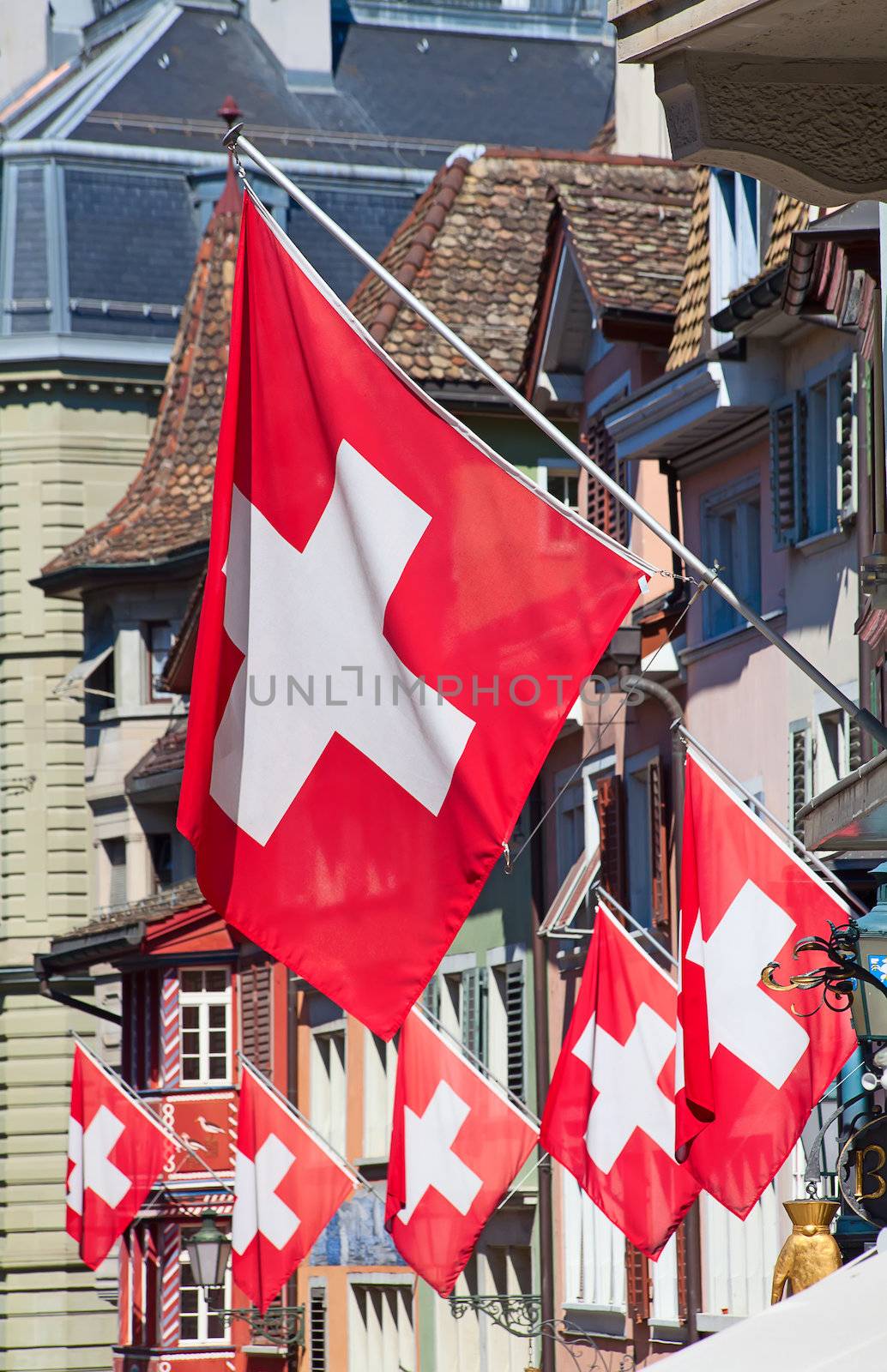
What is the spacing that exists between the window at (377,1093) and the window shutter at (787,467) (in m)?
13.4

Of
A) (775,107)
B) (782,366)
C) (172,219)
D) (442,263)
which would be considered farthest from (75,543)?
(775,107)

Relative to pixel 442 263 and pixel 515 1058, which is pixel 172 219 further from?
pixel 515 1058

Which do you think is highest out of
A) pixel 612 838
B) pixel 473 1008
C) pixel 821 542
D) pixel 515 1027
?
pixel 821 542

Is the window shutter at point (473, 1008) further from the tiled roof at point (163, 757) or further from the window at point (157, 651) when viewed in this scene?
the window at point (157, 651)

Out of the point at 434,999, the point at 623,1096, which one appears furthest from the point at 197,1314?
the point at 623,1096

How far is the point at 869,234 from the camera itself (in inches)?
666

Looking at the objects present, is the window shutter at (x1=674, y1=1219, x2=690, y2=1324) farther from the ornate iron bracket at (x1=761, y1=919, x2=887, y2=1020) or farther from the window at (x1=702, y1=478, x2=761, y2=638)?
the ornate iron bracket at (x1=761, y1=919, x2=887, y2=1020)

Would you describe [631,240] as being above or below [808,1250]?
above

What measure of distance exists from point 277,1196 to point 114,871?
2190 cm

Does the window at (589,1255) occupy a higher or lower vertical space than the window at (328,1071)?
lower

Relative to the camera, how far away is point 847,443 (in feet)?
69.7

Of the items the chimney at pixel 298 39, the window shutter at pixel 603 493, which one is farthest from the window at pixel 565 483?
the chimney at pixel 298 39

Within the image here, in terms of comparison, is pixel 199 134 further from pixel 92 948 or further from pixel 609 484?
pixel 609 484

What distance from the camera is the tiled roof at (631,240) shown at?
27.1m
